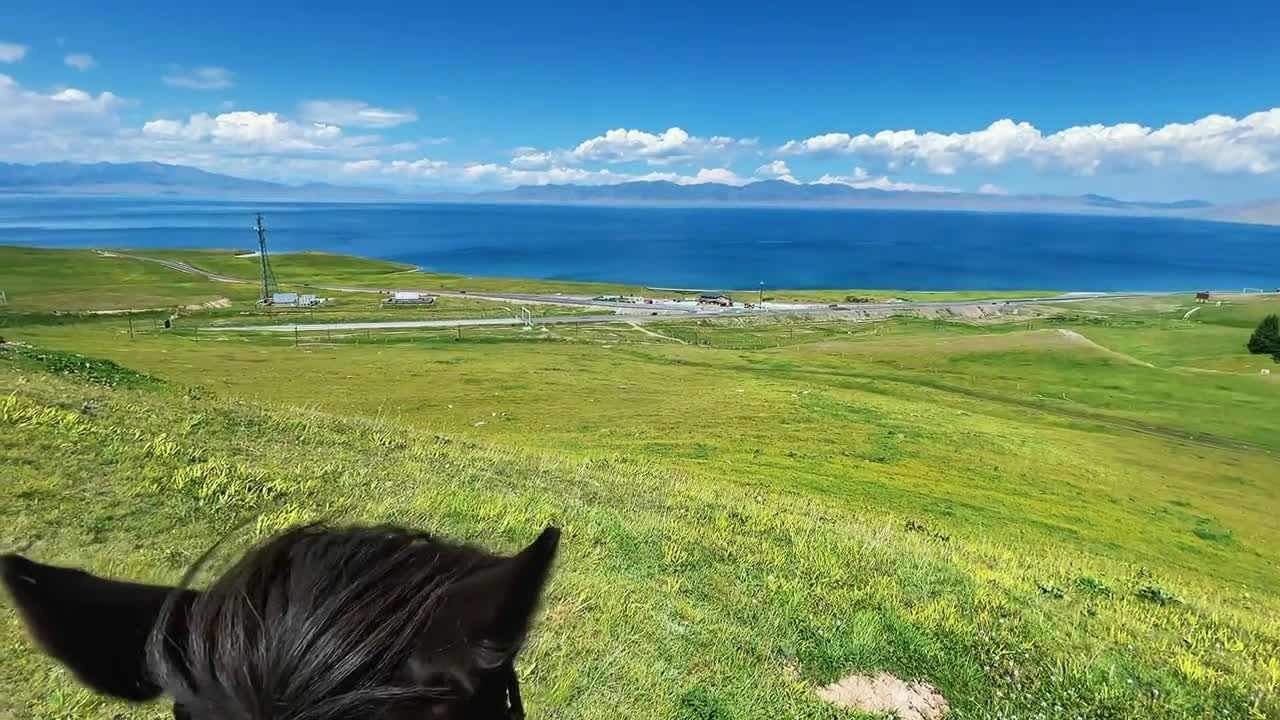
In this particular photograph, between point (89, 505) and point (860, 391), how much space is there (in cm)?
3941

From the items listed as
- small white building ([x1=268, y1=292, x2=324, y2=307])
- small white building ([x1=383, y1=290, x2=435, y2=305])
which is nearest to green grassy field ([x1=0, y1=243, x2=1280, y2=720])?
small white building ([x1=383, y1=290, x2=435, y2=305])

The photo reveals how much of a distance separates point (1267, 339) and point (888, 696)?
301ft

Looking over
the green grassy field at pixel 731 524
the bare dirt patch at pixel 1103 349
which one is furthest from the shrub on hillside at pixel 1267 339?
the green grassy field at pixel 731 524

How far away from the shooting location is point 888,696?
523 cm

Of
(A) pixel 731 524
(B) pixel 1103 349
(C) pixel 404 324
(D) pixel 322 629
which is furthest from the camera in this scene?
(C) pixel 404 324

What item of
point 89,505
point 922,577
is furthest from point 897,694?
point 89,505

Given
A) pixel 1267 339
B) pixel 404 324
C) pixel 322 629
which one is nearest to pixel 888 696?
pixel 322 629

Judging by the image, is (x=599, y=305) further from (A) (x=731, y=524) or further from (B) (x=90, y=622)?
(B) (x=90, y=622)

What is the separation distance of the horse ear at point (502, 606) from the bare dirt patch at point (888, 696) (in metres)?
4.55

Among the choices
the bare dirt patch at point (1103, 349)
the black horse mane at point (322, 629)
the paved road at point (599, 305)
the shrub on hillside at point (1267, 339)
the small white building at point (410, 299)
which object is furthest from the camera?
the small white building at point (410, 299)

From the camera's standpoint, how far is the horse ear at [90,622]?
151 cm

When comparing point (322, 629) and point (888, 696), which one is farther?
point (888, 696)

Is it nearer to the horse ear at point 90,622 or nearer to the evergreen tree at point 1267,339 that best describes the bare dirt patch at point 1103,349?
the evergreen tree at point 1267,339

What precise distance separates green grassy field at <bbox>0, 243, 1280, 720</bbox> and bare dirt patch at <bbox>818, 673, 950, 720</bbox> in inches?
5.6
